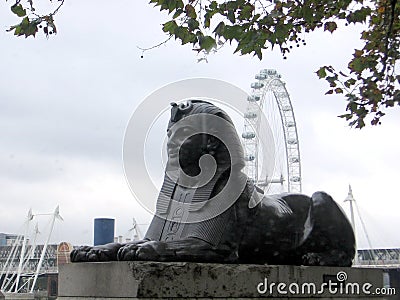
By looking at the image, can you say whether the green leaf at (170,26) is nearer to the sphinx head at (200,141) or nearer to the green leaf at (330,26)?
the sphinx head at (200,141)

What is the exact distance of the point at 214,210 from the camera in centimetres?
459

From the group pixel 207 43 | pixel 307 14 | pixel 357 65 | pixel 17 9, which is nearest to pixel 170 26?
pixel 207 43

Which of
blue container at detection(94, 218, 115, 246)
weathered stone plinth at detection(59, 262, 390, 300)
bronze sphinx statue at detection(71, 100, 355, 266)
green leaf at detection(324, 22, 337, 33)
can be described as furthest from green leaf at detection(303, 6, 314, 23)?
blue container at detection(94, 218, 115, 246)

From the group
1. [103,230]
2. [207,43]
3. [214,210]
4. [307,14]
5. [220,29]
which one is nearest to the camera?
[214,210]

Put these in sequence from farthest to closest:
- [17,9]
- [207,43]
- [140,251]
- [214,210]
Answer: [207,43] → [17,9] → [214,210] → [140,251]

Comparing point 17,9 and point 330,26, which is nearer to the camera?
point 17,9

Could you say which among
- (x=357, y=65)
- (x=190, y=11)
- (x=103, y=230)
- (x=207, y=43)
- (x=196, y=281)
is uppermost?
(x=357, y=65)

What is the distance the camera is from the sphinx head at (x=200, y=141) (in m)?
4.76

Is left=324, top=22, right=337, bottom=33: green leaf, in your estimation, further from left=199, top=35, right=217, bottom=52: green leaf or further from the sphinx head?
the sphinx head

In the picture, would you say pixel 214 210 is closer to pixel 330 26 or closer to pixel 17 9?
pixel 17 9

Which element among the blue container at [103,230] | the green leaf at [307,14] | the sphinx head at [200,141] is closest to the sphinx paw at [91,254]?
the sphinx head at [200,141]

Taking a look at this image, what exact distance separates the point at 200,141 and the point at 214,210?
568 millimetres

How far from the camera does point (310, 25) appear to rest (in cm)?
698

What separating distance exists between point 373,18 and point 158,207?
13.1 ft
